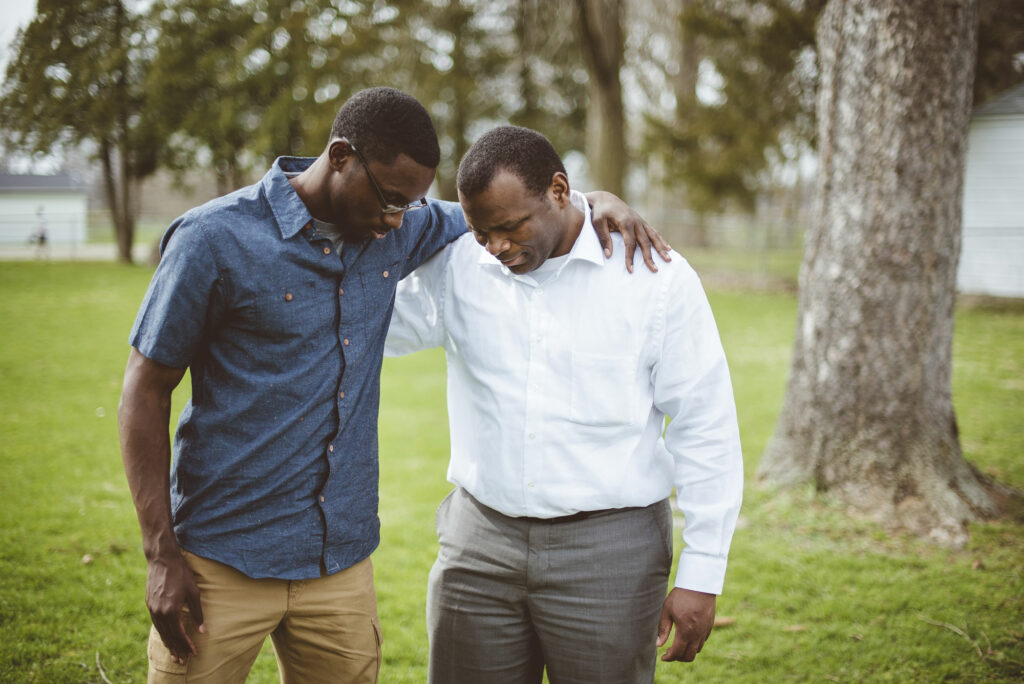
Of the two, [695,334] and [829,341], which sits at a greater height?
[695,334]

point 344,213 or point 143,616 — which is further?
point 143,616

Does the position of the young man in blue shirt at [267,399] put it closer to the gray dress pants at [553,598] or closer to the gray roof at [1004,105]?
the gray dress pants at [553,598]

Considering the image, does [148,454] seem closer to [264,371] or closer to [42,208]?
[264,371]

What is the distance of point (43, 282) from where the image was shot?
19.2m

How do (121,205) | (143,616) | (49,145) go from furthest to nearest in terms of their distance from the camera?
(121,205)
(49,145)
(143,616)

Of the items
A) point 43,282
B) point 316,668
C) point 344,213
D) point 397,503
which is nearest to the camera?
point 344,213

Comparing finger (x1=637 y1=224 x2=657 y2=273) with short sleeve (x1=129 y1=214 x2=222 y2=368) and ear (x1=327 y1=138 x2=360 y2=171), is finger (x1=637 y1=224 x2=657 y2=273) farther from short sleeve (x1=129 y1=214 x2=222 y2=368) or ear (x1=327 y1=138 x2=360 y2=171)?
short sleeve (x1=129 y1=214 x2=222 y2=368)

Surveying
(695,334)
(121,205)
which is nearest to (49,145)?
(121,205)

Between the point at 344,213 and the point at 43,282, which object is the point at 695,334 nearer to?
the point at 344,213

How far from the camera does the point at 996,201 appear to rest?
687 inches

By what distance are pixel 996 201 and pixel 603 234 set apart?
18963 millimetres

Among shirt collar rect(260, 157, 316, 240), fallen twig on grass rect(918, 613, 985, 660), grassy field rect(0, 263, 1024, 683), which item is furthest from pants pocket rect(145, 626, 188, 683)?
fallen twig on grass rect(918, 613, 985, 660)

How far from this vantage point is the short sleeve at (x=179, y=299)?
6.39 ft

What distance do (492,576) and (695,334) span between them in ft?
3.18
